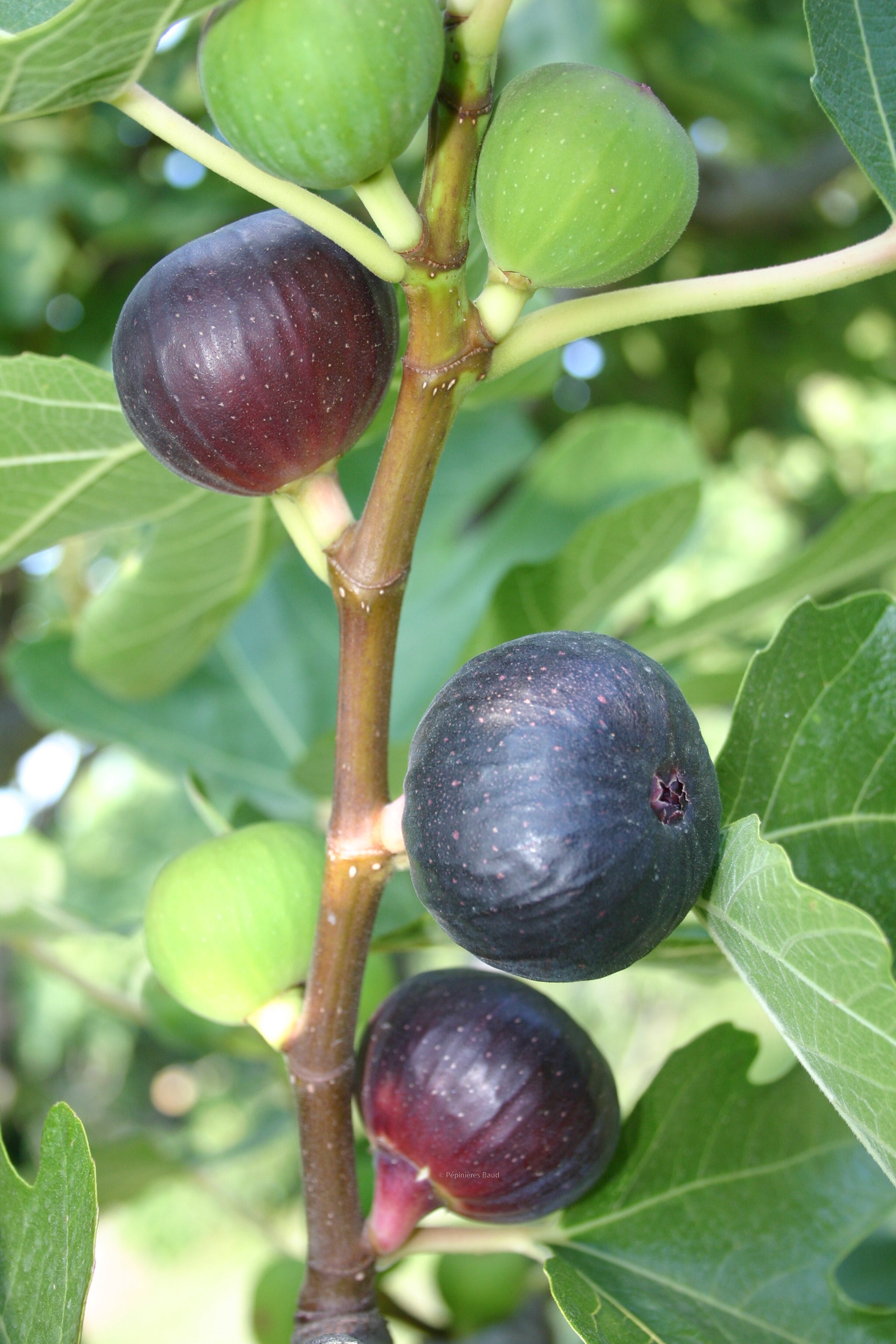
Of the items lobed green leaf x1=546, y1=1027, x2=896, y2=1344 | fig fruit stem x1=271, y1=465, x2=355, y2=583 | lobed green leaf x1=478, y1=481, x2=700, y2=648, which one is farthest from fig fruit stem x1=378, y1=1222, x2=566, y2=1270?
lobed green leaf x1=478, y1=481, x2=700, y2=648

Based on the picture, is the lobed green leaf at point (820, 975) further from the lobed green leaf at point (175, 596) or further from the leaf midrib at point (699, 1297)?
the lobed green leaf at point (175, 596)

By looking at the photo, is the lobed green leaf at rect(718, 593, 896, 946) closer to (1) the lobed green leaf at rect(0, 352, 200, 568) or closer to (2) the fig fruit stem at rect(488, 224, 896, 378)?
(2) the fig fruit stem at rect(488, 224, 896, 378)

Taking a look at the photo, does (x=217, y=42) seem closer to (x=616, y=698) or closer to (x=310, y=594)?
(x=616, y=698)

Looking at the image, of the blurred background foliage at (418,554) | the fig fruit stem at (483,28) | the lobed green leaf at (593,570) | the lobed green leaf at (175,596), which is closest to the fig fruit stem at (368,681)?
the fig fruit stem at (483,28)

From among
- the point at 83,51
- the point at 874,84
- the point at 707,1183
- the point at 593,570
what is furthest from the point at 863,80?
the point at 707,1183

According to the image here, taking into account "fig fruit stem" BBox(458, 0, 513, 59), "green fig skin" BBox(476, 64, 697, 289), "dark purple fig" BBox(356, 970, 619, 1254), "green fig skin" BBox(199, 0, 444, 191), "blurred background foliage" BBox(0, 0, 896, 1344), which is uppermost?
"green fig skin" BBox(199, 0, 444, 191)

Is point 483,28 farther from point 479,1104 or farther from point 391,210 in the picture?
point 479,1104

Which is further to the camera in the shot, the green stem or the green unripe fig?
the green stem
